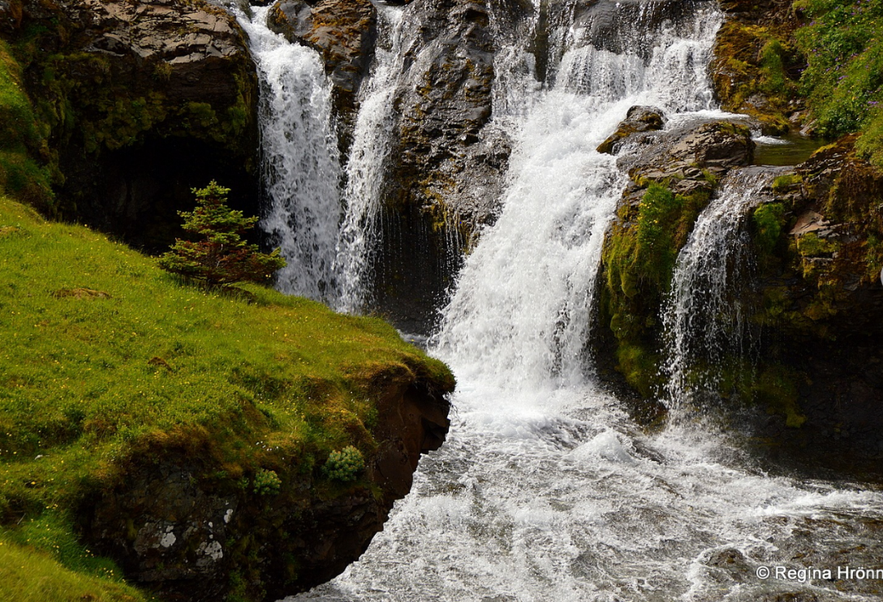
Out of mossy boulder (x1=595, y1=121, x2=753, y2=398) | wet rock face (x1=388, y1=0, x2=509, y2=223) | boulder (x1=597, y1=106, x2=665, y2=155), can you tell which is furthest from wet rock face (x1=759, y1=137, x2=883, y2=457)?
wet rock face (x1=388, y1=0, x2=509, y2=223)

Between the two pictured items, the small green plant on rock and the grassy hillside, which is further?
the small green plant on rock

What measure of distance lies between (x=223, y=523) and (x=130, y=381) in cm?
201

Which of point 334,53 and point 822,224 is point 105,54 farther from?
point 822,224

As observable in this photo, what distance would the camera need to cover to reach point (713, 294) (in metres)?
15.0

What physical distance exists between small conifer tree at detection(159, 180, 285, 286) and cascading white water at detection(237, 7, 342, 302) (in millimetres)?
10525

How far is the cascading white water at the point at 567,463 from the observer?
9680 millimetres

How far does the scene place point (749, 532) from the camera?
11.0 metres

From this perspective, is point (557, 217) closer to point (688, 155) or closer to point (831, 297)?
point (688, 155)

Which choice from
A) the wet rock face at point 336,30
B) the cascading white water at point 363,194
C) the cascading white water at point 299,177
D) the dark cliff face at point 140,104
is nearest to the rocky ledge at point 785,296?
the cascading white water at point 363,194

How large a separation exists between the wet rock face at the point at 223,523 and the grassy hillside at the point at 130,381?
14 cm

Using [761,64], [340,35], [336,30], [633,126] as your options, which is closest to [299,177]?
[340,35]

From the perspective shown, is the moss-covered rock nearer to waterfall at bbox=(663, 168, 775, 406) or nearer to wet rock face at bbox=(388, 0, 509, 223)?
waterfall at bbox=(663, 168, 775, 406)

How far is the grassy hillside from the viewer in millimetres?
6297

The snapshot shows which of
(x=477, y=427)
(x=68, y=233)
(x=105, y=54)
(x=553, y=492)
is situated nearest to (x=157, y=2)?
(x=105, y=54)
